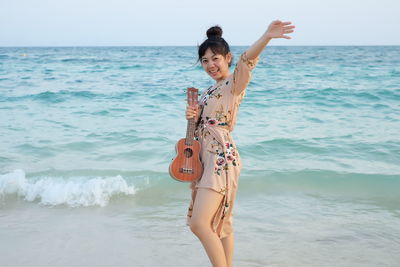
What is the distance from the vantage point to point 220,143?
256 cm

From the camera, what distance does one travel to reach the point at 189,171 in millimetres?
2549

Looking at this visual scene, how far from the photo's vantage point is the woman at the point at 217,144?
2500mm

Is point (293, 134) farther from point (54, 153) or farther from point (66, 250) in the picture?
point (66, 250)

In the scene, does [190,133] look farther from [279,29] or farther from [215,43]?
[279,29]

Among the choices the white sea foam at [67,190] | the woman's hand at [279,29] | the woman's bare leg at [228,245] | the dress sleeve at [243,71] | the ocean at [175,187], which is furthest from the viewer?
the white sea foam at [67,190]

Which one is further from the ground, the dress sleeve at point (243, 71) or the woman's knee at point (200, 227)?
the dress sleeve at point (243, 71)

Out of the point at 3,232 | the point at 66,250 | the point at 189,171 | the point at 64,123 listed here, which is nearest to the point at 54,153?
the point at 64,123

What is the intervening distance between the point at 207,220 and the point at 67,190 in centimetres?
271

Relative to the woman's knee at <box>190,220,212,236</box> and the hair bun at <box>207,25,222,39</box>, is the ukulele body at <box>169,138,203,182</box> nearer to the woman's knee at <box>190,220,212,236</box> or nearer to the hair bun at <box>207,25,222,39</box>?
A: the woman's knee at <box>190,220,212,236</box>

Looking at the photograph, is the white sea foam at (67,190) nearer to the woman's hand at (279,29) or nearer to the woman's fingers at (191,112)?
the woman's fingers at (191,112)

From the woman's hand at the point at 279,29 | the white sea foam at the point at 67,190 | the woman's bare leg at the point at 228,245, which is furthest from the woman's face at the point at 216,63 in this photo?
the white sea foam at the point at 67,190

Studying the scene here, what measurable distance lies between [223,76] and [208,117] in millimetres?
260

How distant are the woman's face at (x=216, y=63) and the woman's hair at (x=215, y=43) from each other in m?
0.02

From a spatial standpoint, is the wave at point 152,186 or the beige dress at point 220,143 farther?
the wave at point 152,186
